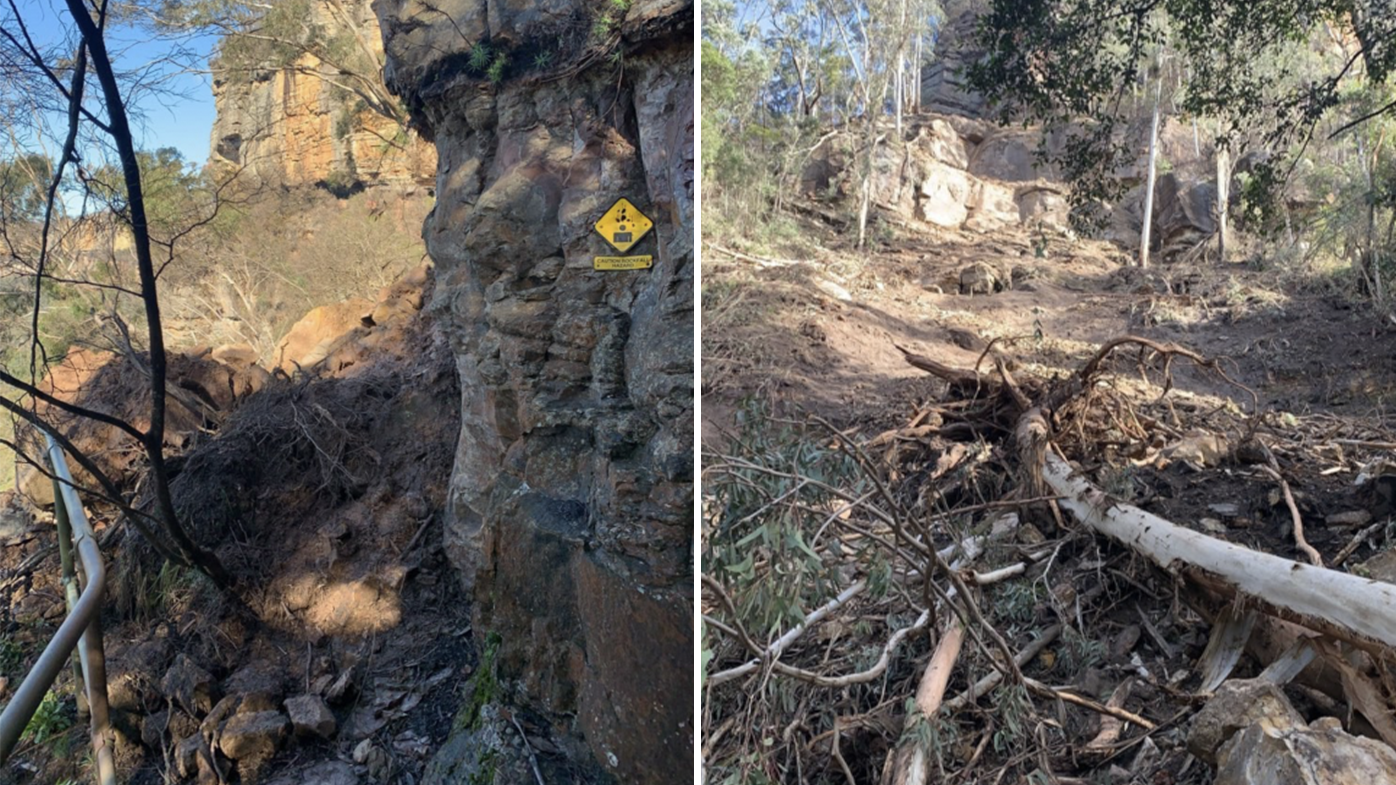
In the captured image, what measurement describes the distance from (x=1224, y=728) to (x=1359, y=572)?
0.86 metres

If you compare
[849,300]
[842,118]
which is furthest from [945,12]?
[849,300]

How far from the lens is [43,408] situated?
238cm

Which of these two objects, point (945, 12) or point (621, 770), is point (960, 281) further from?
point (621, 770)

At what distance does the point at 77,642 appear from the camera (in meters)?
1.97

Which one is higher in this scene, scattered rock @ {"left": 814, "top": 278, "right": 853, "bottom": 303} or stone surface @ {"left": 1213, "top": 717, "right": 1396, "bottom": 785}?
scattered rock @ {"left": 814, "top": 278, "right": 853, "bottom": 303}

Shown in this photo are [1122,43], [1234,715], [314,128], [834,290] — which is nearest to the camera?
[1234,715]

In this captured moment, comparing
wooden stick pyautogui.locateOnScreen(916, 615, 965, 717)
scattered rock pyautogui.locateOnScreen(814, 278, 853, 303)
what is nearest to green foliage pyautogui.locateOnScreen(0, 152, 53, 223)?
wooden stick pyautogui.locateOnScreen(916, 615, 965, 717)

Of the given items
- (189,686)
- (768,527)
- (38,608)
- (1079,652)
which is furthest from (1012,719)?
(38,608)

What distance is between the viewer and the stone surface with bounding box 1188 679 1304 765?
5.08 ft

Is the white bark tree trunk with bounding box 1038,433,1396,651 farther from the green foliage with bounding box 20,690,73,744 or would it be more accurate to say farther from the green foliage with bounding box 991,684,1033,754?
the green foliage with bounding box 20,690,73,744

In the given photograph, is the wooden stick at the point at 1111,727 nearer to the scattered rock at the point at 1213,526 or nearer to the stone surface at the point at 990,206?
the scattered rock at the point at 1213,526

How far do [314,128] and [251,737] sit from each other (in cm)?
273

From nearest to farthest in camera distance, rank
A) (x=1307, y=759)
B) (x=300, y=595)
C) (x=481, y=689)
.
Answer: (x=1307, y=759) < (x=481, y=689) < (x=300, y=595)

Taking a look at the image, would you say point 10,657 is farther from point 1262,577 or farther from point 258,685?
point 1262,577
